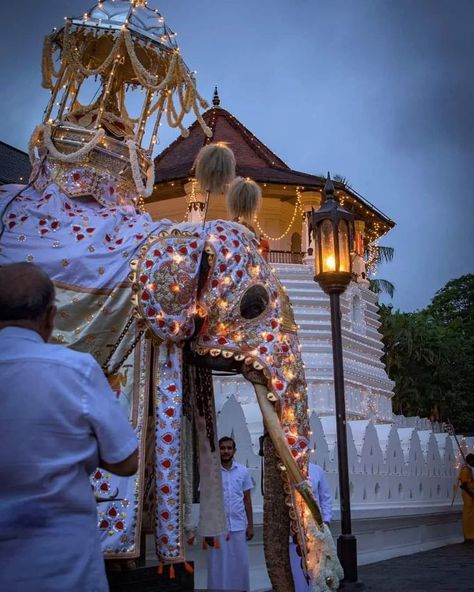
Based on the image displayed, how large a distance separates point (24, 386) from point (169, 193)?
23.9m

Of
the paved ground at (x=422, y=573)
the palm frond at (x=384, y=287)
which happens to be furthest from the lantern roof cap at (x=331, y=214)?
the palm frond at (x=384, y=287)

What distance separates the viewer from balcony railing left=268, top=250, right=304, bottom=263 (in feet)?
82.8

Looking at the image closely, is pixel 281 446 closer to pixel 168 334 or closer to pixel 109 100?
pixel 168 334

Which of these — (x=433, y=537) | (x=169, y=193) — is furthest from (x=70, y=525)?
(x=169, y=193)

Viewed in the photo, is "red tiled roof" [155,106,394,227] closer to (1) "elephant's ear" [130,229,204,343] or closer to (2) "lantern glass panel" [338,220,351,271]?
(2) "lantern glass panel" [338,220,351,271]

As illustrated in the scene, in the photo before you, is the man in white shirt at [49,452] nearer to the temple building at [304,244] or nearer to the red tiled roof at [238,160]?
the temple building at [304,244]

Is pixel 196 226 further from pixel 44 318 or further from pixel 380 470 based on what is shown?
pixel 380 470

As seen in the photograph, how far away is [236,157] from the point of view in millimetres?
26688

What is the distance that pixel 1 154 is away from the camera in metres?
8.12

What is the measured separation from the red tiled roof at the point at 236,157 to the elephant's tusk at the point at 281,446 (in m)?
19.9

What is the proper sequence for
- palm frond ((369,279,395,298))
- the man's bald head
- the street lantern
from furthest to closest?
palm frond ((369,279,395,298)), the street lantern, the man's bald head

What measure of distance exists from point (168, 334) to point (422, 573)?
23.0ft

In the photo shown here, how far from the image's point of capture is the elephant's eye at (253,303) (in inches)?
172

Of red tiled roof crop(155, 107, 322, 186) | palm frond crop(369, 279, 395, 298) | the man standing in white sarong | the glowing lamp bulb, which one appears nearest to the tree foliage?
palm frond crop(369, 279, 395, 298)
